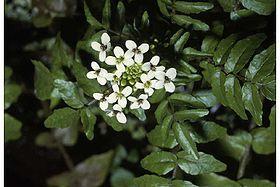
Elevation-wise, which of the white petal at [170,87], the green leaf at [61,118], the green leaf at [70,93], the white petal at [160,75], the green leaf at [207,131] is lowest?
the green leaf at [207,131]

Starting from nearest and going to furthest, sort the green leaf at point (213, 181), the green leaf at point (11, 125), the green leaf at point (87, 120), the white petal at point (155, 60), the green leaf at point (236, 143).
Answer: the white petal at point (155, 60) < the green leaf at point (87, 120) < the green leaf at point (213, 181) < the green leaf at point (236, 143) < the green leaf at point (11, 125)

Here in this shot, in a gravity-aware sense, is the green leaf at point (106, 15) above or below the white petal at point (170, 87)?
above

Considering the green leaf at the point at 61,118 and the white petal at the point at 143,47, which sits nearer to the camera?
the white petal at the point at 143,47

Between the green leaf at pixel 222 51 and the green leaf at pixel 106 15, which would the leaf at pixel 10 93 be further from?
the green leaf at pixel 222 51

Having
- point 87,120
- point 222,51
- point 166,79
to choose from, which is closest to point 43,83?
point 87,120

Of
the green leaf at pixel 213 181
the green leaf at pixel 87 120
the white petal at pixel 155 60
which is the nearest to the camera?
the white petal at pixel 155 60

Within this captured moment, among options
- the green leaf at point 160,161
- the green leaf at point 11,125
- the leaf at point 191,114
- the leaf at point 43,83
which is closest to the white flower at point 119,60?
the leaf at point 191,114

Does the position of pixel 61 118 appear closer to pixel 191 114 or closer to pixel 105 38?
pixel 105 38

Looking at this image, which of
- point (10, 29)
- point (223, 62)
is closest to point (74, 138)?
point (10, 29)
